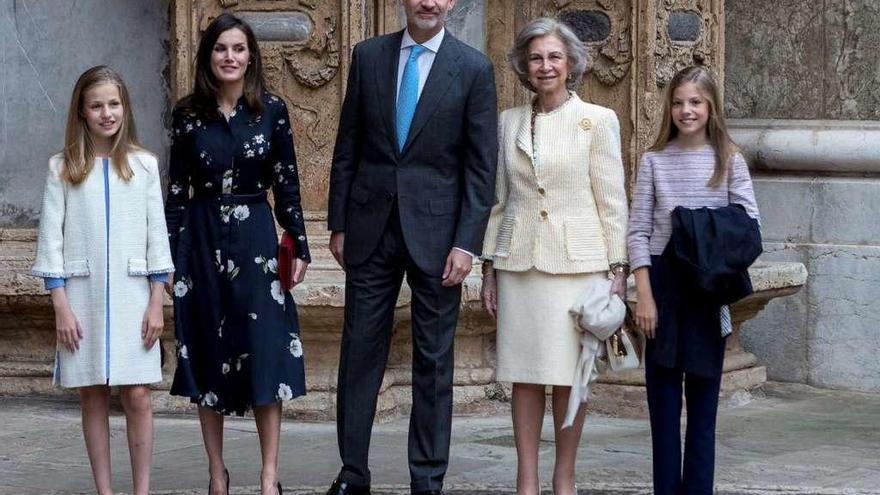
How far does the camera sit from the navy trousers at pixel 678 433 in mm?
6211

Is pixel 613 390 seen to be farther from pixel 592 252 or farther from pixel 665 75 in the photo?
pixel 592 252

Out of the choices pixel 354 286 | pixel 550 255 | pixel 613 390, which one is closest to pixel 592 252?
pixel 550 255

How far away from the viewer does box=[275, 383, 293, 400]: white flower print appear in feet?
20.6

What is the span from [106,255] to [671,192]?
1.91m

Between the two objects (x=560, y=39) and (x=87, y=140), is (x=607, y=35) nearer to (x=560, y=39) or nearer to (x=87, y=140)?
(x=560, y=39)

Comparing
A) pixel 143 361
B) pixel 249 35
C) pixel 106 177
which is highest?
pixel 249 35

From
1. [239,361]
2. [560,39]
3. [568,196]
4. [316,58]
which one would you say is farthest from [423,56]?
[316,58]

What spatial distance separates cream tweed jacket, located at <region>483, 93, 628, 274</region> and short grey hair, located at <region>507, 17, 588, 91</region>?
128mm

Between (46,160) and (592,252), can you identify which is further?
(46,160)

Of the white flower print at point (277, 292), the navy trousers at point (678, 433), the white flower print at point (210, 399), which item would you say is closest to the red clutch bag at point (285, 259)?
the white flower print at point (277, 292)

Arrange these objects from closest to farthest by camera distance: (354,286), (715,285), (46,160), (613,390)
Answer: (715,285) < (354,286) < (613,390) < (46,160)

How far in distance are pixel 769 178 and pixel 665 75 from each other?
121 cm

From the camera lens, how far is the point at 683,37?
893cm

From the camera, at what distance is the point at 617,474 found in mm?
7027
